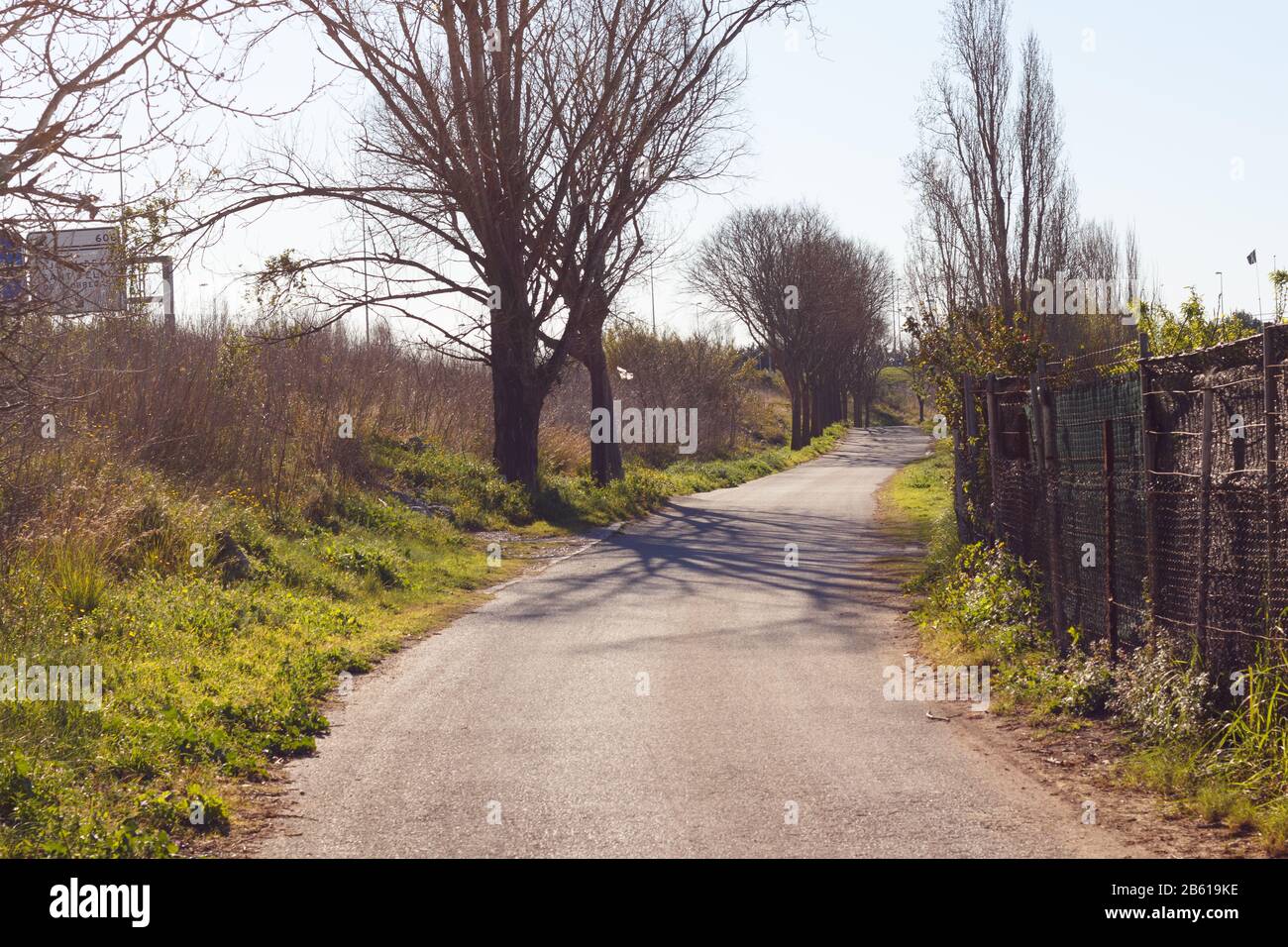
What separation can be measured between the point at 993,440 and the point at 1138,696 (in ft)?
16.2

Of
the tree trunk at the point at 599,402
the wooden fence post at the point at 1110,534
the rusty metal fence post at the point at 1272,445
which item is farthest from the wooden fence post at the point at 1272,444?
the tree trunk at the point at 599,402

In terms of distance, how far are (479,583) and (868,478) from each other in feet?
90.5

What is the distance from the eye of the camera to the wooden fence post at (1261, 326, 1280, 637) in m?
6.10

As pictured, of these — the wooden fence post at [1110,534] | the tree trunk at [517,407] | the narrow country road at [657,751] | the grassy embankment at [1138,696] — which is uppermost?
the tree trunk at [517,407]

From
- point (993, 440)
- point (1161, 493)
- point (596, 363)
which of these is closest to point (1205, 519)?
point (1161, 493)

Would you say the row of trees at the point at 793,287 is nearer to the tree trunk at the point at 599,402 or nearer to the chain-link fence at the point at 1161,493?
the tree trunk at the point at 599,402

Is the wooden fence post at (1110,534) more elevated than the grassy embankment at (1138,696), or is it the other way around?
the wooden fence post at (1110,534)

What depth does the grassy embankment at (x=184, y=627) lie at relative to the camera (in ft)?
19.8

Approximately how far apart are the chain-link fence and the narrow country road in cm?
147

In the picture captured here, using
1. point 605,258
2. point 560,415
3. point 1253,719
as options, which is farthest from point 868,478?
point 1253,719

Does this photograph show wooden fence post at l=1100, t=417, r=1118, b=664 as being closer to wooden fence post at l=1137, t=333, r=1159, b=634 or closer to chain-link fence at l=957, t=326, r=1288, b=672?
chain-link fence at l=957, t=326, r=1288, b=672

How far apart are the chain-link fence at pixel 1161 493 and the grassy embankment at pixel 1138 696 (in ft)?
0.69
